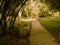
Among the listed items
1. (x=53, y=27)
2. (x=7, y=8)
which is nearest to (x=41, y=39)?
(x=7, y=8)

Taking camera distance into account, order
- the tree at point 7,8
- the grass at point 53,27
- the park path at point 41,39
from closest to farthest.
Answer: the park path at point 41,39
the tree at point 7,8
the grass at point 53,27

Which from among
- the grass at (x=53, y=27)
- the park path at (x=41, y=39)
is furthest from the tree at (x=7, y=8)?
the grass at (x=53, y=27)

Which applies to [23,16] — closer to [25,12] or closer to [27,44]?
[25,12]

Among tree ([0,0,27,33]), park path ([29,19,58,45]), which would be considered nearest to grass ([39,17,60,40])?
park path ([29,19,58,45])

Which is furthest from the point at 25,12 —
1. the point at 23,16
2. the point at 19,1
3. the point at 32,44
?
the point at 32,44

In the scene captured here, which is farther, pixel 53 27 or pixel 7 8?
pixel 53 27

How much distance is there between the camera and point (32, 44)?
902 centimetres

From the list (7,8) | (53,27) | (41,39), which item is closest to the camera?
(41,39)

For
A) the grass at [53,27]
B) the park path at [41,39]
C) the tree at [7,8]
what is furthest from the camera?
the grass at [53,27]

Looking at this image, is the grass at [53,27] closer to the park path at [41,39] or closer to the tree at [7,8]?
the park path at [41,39]

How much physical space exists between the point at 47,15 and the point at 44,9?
116 cm

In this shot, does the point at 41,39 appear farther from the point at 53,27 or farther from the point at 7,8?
the point at 53,27

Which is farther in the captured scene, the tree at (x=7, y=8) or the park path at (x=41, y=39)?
the tree at (x=7, y=8)

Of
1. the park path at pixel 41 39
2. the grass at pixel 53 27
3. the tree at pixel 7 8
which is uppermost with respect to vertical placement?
the tree at pixel 7 8
